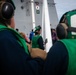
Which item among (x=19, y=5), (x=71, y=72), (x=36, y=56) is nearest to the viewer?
(x=71, y=72)

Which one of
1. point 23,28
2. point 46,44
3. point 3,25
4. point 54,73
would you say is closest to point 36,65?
point 54,73

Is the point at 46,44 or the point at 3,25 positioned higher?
the point at 3,25

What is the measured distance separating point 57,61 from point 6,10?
406mm

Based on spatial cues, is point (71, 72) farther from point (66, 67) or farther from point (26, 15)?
point (26, 15)

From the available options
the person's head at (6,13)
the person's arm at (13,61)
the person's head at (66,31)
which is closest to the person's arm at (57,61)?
the person's arm at (13,61)

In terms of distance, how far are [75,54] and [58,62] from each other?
8cm

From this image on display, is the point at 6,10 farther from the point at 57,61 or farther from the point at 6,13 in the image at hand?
the point at 57,61

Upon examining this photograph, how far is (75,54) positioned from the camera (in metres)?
1.11

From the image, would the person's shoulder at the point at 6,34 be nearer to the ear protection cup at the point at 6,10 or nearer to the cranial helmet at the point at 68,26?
the ear protection cup at the point at 6,10

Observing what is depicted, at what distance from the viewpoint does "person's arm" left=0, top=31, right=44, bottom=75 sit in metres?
1.14

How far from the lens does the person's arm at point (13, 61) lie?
1137 mm

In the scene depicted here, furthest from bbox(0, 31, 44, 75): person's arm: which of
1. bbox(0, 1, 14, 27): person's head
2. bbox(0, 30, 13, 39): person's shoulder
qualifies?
bbox(0, 1, 14, 27): person's head

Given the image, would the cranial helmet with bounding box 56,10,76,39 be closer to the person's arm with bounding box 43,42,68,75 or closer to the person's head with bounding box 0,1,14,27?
the person's arm with bounding box 43,42,68,75

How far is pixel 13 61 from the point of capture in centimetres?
113
